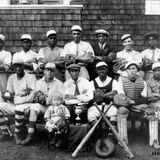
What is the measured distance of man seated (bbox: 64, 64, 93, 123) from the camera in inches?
212

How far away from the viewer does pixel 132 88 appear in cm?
554

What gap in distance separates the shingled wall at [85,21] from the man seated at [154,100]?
289cm

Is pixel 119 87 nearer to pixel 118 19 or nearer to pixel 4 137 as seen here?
pixel 4 137

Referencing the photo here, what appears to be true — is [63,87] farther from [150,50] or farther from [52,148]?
[150,50]

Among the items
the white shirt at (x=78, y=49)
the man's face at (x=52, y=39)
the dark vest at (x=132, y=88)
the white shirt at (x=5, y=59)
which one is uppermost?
the man's face at (x=52, y=39)

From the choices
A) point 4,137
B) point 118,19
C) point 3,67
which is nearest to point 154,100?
point 4,137

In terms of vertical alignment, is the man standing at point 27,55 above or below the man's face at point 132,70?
above

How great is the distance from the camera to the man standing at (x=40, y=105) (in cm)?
530

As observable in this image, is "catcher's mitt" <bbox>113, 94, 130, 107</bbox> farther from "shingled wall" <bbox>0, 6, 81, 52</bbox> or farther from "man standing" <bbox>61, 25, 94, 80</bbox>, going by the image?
"shingled wall" <bbox>0, 6, 81, 52</bbox>

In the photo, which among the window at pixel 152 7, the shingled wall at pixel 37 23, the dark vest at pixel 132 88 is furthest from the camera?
the window at pixel 152 7

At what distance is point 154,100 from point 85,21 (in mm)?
3881

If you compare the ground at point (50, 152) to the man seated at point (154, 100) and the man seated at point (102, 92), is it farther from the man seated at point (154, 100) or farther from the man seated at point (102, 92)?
the man seated at point (102, 92)

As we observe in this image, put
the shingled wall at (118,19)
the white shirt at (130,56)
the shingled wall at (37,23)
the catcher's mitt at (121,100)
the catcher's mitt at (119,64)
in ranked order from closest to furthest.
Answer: the catcher's mitt at (121,100)
the catcher's mitt at (119,64)
the white shirt at (130,56)
the shingled wall at (37,23)
the shingled wall at (118,19)

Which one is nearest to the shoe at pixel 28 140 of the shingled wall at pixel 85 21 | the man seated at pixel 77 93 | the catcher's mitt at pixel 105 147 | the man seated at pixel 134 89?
the man seated at pixel 77 93
